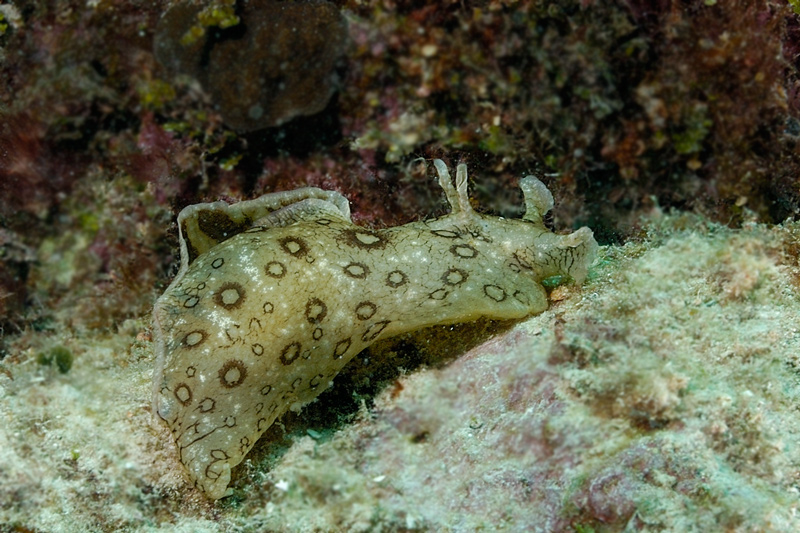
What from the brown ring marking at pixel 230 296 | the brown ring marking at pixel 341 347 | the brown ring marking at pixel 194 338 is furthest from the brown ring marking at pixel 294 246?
the brown ring marking at pixel 194 338

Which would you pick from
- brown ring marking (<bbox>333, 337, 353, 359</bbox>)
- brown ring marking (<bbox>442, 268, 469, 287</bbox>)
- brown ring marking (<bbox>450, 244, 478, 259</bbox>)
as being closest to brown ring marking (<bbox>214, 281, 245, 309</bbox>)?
brown ring marking (<bbox>333, 337, 353, 359</bbox>)

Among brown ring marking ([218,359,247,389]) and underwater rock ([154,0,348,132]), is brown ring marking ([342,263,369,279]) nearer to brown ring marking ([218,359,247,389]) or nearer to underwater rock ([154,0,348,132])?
brown ring marking ([218,359,247,389])

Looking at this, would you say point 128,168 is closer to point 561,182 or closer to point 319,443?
point 319,443

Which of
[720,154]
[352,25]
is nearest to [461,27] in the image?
[352,25]

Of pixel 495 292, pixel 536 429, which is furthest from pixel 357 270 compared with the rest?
pixel 536 429

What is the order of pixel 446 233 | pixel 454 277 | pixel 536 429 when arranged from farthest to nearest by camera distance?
1. pixel 446 233
2. pixel 454 277
3. pixel 536 429

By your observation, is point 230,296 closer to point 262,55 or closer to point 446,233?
point 446,233

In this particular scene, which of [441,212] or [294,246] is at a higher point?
[294,246]

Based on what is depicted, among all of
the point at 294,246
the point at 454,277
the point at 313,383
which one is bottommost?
the point at 313,383
